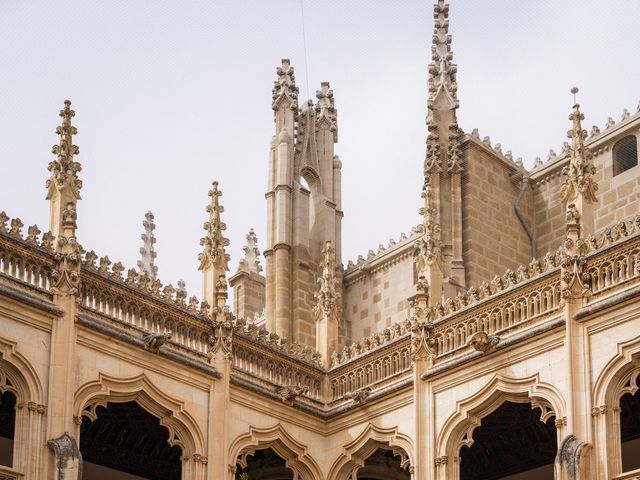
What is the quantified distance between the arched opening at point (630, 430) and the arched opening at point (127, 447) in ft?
28.6

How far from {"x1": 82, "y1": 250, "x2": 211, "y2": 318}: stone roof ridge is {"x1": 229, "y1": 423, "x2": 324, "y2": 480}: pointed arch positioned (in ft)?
8.22

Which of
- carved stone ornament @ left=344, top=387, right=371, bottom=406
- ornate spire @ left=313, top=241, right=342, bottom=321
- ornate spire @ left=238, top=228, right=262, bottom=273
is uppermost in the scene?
ornate spire @ left=238, top=228, right=262, bottom=273

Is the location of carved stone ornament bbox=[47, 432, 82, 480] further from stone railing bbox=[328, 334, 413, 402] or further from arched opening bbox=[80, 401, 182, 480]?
stone railing bbox=[328, 334, 413, 402]

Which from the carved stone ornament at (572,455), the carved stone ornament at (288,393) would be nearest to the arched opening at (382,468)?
the carved stone ornament at (288,393)

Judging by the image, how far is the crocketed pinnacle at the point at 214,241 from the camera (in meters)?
32.1

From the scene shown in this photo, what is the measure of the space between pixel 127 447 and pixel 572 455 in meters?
9.58

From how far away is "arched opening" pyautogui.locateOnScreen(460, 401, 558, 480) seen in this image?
105 feet

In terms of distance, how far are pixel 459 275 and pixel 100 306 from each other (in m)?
10.1

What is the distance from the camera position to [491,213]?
127 feet

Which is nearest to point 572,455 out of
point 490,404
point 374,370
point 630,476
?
point 630,476

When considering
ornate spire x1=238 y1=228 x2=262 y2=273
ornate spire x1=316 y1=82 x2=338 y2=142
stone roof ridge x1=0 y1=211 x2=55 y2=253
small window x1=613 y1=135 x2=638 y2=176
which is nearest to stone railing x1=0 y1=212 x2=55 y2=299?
stone roof ridge x1=0 y1=211 x2=55 y2=253

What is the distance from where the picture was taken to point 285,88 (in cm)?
3978

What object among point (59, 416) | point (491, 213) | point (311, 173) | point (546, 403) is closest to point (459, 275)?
point (491, 213)

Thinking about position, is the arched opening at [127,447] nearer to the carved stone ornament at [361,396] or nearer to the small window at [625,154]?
the carved stone ornament at [361,396]
